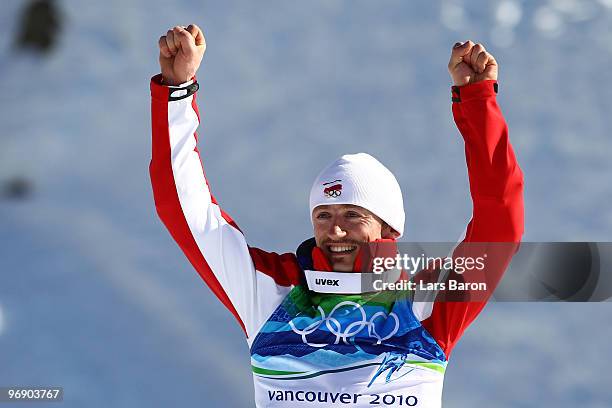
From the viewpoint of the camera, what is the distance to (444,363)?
2838 mm

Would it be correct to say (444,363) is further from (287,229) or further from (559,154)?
(559,154)

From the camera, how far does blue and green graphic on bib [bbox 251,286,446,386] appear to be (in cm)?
279

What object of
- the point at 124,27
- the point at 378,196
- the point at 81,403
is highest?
the point at 124,27

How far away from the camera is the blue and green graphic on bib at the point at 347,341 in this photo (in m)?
2.79

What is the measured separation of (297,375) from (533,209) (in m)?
3.19

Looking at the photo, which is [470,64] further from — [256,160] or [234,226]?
[256,160]

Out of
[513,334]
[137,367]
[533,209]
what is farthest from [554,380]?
[137,367]

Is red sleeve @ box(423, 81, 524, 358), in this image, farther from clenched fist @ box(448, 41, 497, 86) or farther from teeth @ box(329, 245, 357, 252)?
teeth @ box(329, 245, 357, 252)

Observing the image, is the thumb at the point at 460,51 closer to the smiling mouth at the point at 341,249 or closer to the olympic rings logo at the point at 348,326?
the smiling mouth at the point at 341,249

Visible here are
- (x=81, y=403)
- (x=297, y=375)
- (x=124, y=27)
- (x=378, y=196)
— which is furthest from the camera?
(x=124, y=27)

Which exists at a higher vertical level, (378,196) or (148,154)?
(148,154)

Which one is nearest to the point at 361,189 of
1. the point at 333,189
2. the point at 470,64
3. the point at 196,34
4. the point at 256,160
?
the point at 333,189

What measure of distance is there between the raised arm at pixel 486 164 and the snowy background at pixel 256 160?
7.85 feet

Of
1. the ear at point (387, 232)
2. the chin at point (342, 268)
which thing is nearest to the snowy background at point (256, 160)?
the ear at point (387, 232)
